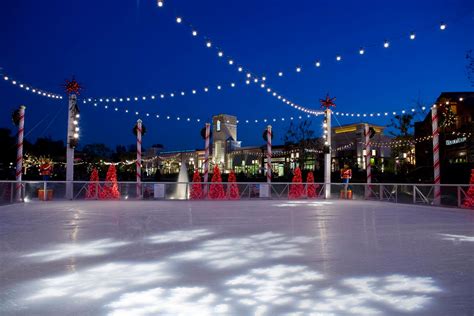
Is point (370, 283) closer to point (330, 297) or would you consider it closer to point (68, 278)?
point (330, 297)

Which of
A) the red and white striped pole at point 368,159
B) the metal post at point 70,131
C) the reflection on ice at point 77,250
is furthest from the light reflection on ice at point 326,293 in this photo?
the metal post at point 70,131

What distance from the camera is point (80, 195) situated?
15.1m

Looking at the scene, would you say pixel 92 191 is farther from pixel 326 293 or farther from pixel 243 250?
pixel 326 293

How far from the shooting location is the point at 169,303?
10.5 feet

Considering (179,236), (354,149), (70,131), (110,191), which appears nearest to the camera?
(179,236)

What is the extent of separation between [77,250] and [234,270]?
2.33m

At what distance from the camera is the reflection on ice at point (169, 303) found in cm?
302

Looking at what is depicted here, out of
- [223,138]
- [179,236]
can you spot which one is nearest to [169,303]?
[179,236]

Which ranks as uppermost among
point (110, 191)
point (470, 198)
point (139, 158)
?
point (139, 158)

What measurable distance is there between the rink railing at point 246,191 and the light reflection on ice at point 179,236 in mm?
8178

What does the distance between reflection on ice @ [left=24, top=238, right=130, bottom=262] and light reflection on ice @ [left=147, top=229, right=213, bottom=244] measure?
20.3 inches

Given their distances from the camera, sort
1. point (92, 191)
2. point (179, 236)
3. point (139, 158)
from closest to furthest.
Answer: point (179, 236) → point (92, 191) → point (139, 158)

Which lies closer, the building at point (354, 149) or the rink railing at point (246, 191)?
the rink railing at point (246, 191)

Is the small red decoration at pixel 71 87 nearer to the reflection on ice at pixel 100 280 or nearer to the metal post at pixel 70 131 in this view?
the metal post at pixel 70 131
